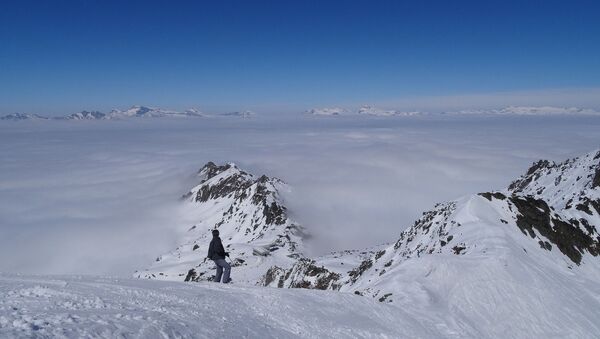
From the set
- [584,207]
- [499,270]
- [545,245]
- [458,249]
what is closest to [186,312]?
[499,270]

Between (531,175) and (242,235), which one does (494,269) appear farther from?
(242,235)

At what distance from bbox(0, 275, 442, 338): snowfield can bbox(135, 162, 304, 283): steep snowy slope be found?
55.5 metres

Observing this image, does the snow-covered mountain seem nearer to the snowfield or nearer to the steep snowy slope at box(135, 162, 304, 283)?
the snowfield

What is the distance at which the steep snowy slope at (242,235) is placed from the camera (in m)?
86.1

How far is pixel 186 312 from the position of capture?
1211 centimetres

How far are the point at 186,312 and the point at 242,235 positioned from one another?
127 m

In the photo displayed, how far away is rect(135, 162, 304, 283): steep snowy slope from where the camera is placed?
8608cm

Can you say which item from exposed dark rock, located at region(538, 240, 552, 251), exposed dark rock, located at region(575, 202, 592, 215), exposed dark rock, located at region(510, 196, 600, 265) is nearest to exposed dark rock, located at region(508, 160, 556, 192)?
exposed dark rock, located at region(575, 202, 592, 215)

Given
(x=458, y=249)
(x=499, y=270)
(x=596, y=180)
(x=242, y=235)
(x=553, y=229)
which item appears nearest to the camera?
(x=499, y=270)

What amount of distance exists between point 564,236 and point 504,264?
15045mm

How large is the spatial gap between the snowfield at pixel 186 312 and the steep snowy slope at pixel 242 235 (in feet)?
182

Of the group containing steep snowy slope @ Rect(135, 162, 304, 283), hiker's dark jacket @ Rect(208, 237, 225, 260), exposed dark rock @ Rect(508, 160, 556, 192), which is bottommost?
steep snowy slope @ Rect(135, 162, 304, 283)

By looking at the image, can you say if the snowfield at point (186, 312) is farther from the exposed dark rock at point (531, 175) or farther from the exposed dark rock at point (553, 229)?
the exposed dark rock at point (531, 175)

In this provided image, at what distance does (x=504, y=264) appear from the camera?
23969 millimetres
